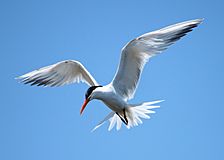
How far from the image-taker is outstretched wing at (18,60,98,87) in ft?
32.2

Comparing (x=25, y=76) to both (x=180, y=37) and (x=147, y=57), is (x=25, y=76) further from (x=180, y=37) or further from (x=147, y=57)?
(x=180, y=37)

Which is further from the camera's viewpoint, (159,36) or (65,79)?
(65,79)

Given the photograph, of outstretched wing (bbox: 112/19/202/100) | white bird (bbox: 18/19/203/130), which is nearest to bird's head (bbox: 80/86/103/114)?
white bird (bbox: 18/19/203/130)

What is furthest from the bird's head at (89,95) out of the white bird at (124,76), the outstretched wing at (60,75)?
the outstretched wing at (60,75)

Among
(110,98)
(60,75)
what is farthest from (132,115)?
(60,75)

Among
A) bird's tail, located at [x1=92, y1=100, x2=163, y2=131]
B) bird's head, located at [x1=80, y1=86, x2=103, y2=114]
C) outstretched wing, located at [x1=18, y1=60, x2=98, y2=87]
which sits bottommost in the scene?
bird's tail, located at [x1=92, y1=100, x2=163, y2=131]

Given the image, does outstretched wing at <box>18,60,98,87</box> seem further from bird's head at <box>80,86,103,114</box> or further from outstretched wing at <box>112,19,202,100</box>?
outstretched wing at <box>112,19,202,100</box>

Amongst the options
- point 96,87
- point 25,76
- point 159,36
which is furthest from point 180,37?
point 25,76

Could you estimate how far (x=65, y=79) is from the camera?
10156mm

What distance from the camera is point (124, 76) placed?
904 centimetres

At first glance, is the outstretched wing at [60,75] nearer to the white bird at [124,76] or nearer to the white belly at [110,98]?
the white bird at [124,76]

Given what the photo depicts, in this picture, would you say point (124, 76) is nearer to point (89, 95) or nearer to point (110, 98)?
point (110, 98)

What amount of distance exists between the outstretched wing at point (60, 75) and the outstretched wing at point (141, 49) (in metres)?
0.94

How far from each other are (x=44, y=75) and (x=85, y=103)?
1220 millimetres
